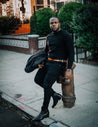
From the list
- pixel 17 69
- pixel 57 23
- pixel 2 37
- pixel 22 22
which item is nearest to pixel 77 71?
pixel 17 69

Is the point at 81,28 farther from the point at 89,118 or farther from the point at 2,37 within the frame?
the point at 2,37

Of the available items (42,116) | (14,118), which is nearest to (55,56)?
(42,116)

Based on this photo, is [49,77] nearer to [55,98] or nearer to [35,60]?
[35,60]

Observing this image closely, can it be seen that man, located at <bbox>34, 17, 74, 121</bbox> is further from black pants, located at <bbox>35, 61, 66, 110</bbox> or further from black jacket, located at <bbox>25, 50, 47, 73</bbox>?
black jacket, located at <bbox>25, 50, 47, 73</bbox>

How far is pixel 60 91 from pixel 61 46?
197 cm

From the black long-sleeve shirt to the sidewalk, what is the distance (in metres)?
1.02

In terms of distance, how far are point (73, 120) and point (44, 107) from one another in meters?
0.61

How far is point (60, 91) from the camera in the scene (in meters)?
5.51

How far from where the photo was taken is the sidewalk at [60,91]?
3.86 m

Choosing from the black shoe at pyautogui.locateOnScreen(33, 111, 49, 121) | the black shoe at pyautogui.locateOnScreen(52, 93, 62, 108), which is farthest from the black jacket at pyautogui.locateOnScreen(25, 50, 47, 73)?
the black shoe at pyautogui.locateOnScreen(33, 111, 49, 121)

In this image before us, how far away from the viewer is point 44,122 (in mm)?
3828

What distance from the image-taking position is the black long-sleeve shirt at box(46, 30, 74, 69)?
151 inches

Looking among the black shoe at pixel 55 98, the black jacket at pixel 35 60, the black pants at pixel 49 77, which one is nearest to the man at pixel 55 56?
the black pants at pixel 49 77

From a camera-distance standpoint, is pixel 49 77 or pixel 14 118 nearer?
pixel 49 77
